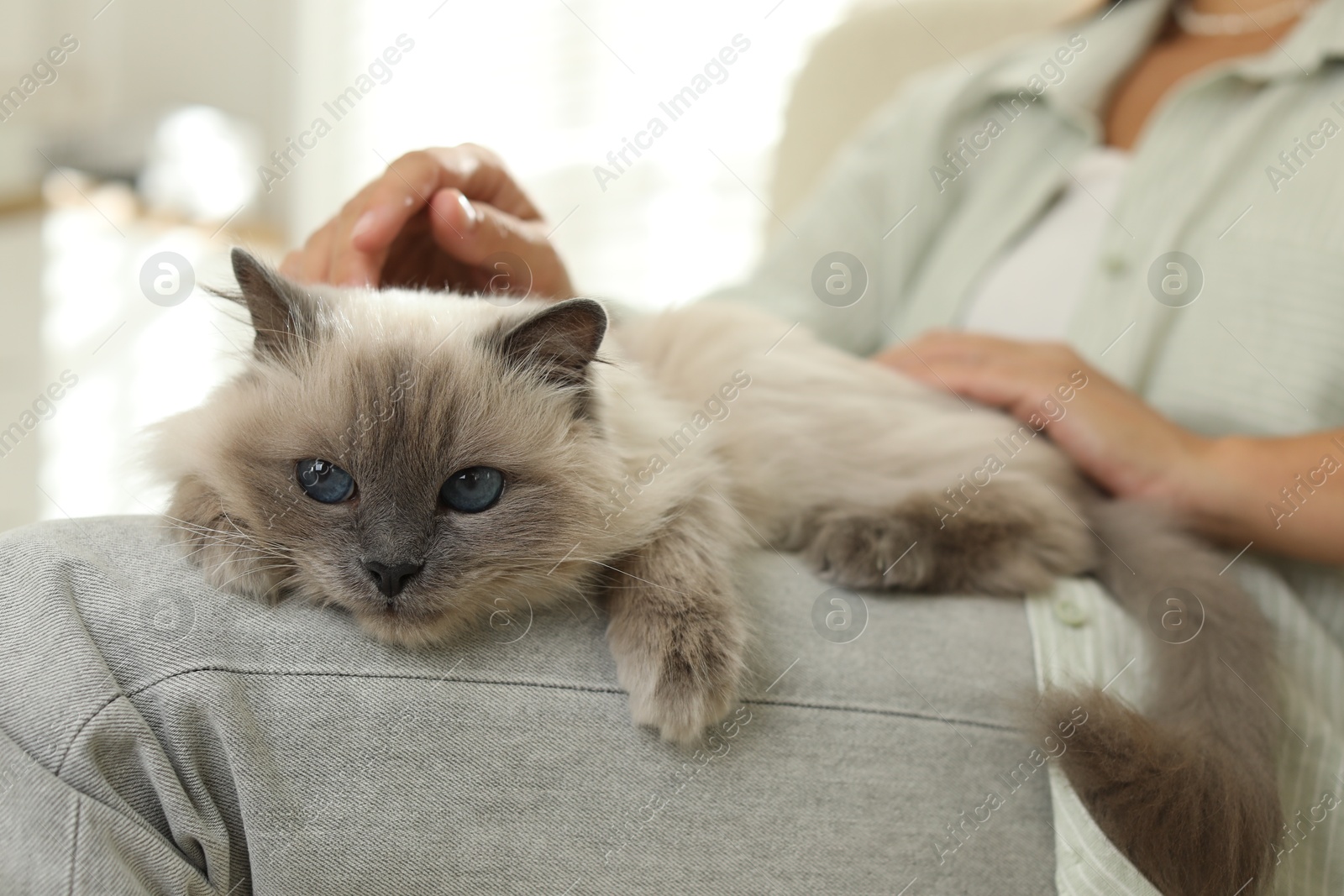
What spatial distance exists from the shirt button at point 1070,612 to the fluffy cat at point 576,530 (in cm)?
5

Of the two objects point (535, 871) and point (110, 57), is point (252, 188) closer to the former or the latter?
point (110, 57)

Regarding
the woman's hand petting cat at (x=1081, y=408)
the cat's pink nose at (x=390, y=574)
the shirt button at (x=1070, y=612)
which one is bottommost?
the cat's pink nose at (x=390, y=574)

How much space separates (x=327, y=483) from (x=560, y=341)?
11.4 inches

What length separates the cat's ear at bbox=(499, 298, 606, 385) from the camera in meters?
0.97

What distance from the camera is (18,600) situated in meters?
0.78

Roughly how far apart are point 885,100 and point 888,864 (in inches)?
77.5

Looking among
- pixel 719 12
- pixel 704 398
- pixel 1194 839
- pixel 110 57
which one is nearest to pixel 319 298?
pixel 704 398

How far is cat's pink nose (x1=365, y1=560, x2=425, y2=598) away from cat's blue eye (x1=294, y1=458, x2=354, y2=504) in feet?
0.30

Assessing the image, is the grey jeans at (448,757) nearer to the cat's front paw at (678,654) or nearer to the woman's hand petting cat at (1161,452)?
the cat's front paw at (678,654)

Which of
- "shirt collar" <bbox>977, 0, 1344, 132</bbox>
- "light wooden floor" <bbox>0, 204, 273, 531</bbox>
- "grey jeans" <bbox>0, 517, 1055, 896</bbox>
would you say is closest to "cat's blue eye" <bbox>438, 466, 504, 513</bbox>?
"grey jeans" <bbox>0, 517, 1055, 896</bbox>

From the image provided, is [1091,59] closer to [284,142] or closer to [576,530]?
[576,530]

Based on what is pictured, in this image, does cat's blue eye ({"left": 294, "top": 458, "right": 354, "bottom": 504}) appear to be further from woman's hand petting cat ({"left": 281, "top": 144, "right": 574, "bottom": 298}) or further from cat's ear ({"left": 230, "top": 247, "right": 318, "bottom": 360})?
woman's hand petting cat ({"left": 281, "top": 144, "right": 574, "bottom": 298})

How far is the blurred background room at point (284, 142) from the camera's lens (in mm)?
3164

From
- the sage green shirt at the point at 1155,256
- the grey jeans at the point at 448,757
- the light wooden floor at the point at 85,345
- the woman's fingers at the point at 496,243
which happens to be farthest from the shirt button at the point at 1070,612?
the light wooden floor at the point at 85,345
